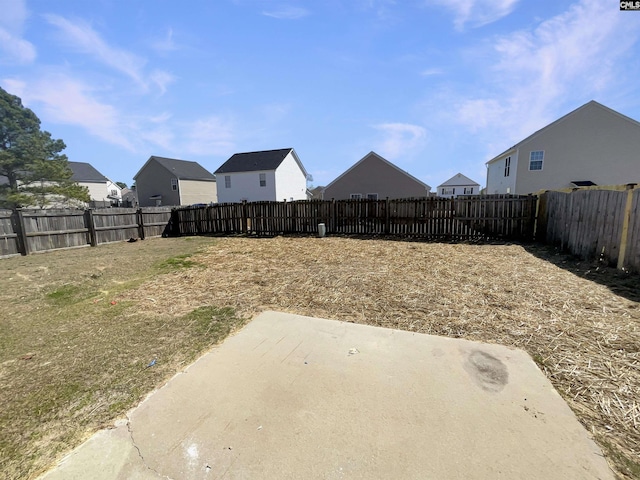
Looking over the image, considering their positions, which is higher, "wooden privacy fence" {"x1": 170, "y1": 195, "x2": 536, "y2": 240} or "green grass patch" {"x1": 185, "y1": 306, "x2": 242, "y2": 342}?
"wooden privacy fence" {"x1": 170, "y1": 195, "x2": 536, "y2": 240}

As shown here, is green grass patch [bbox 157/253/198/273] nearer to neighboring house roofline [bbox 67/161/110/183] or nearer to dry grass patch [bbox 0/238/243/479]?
dry grass patch [bbox 0/238/243/479]

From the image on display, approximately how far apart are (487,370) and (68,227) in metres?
14.1

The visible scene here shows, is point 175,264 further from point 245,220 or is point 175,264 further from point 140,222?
point 140,222

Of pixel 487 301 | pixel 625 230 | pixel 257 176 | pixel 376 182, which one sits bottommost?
pixel 487 301

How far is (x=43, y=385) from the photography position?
99.4 inches

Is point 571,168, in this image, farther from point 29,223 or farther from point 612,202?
point 29,223

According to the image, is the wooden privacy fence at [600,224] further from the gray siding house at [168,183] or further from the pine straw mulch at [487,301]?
the gray siding house at [168,183]

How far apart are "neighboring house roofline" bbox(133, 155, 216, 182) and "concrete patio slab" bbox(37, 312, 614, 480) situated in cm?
3425

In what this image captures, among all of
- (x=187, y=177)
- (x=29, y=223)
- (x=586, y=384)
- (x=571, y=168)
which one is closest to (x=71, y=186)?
(x=187, y=177)

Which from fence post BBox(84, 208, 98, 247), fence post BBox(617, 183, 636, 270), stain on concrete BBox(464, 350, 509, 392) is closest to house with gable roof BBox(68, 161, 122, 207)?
fence post BBox(84, 208, 98, 247)

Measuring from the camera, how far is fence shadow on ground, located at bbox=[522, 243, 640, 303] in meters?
4.38

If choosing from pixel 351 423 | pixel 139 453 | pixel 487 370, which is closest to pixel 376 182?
pixel 487 370

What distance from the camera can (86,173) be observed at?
37.6 m

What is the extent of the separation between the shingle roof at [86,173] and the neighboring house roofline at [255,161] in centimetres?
2032
